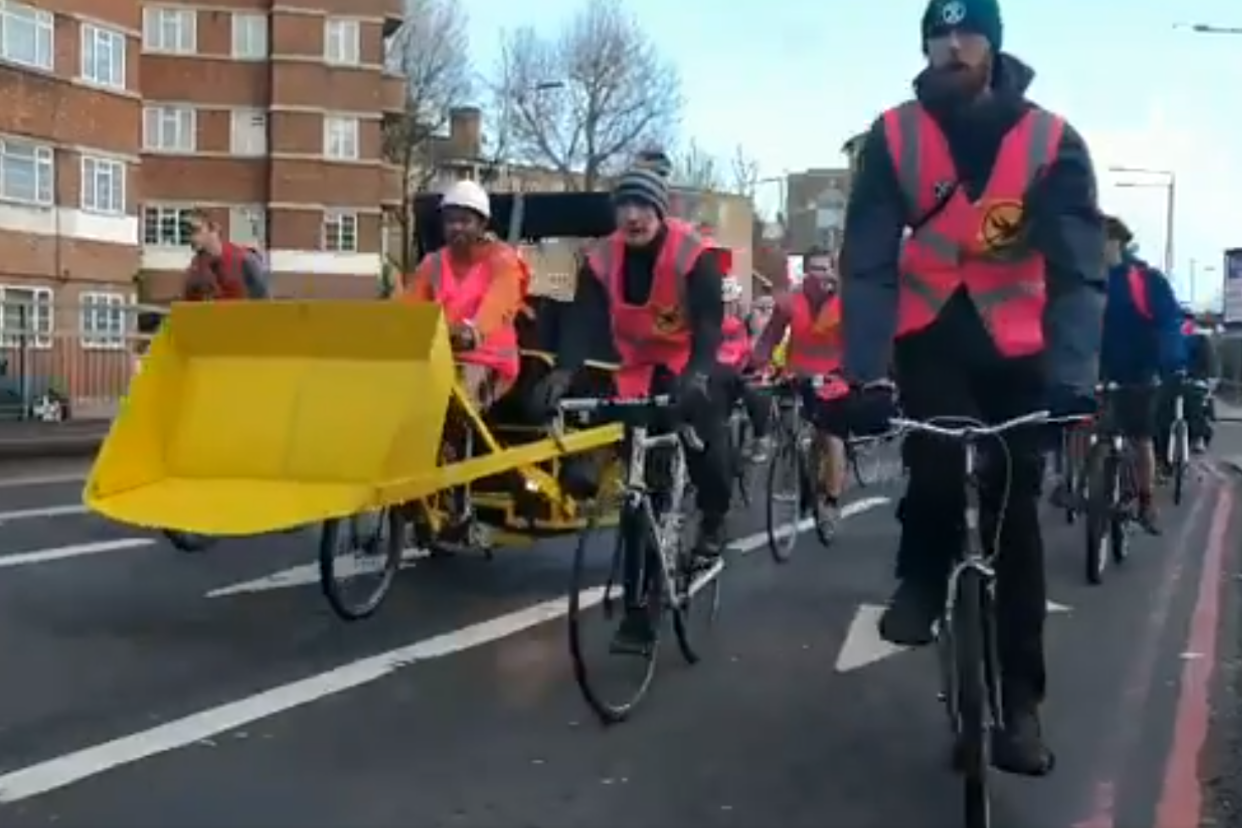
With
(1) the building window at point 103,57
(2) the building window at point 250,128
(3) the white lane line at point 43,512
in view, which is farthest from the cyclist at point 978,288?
(2) the building window at point 250,128

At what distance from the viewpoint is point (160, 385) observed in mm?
8688

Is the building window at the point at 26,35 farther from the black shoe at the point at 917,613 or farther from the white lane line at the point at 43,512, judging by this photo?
the black shoe at the point at 917,613

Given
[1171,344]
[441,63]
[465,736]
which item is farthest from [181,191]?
[465,736]

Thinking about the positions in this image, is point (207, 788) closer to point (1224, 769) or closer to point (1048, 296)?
point (1048, 296)

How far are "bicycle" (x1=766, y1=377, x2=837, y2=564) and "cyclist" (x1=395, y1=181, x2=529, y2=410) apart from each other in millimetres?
2322

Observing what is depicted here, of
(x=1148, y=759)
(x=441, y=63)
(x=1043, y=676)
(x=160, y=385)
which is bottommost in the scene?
(x=1148, y=759)

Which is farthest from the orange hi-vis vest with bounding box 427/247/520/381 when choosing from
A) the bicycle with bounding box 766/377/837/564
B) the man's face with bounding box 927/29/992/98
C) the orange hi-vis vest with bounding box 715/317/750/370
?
the man's face with bounding box 927/29/992/98

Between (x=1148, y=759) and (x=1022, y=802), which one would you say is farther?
(x=1148, y=759)

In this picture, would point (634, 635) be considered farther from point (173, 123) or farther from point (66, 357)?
point (173, 123)

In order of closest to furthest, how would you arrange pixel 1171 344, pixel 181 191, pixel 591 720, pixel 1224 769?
pixel 1224 769 → pixel 591 720 → pixel 1171 344 → pixel 181 191

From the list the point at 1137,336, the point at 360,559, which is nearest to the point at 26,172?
the point at 1137,336

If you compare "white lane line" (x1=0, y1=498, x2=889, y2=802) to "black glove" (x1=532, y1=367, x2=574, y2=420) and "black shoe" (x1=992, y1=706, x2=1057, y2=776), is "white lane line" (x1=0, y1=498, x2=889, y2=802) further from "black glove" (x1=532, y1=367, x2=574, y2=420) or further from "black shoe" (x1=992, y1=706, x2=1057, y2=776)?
"black shoe" (x1=992, y1=706, x2=1057, y2=776)

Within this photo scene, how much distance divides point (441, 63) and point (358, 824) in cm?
6858

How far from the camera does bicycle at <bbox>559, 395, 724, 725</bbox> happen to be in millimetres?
6711
